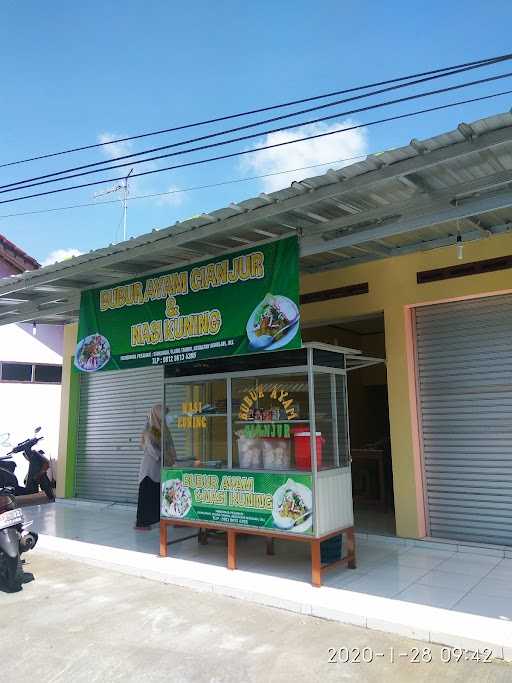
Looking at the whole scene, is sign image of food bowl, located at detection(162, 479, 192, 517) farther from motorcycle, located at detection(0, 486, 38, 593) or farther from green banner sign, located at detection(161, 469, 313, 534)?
motorcycle, located at detection(0, 486, 38, 593)

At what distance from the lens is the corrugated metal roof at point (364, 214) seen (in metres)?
3.75

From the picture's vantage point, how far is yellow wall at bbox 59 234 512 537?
5918 mm

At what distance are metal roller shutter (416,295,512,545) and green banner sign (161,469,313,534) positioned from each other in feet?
6.88

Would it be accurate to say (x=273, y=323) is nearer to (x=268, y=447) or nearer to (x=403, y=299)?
(x=268, y=447)

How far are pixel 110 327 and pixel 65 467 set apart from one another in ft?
15.4

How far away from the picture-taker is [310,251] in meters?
5.28

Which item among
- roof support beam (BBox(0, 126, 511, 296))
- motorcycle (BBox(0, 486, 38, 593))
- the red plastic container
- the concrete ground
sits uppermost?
roof support beam (BBox(0, 126, 511, 296))

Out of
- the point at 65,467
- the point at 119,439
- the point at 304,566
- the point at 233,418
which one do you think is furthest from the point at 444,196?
the point at 65,467

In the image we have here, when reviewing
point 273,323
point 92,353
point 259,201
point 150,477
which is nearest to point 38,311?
point 92,353

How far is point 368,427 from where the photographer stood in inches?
446

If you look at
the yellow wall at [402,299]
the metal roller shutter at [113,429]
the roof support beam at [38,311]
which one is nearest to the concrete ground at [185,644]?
the yellow wall at [402,299]

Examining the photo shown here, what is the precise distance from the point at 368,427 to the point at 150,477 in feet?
18.1

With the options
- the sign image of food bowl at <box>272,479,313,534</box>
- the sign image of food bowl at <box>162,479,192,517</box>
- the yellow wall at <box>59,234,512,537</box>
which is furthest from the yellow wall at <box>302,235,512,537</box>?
the sign image of food bowl at <box>162,479,192,517</box>

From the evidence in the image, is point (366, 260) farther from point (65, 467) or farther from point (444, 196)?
point (65, 467)
